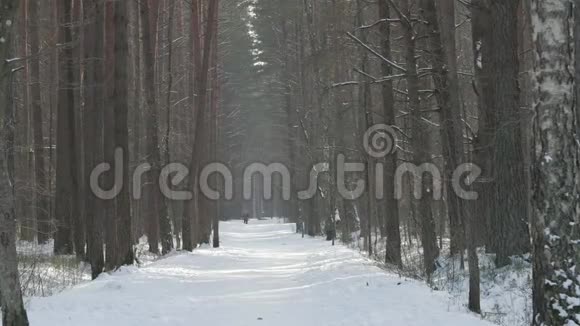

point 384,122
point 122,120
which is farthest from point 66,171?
point 384,122

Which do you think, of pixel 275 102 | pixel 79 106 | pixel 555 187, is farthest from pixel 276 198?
pixel 555 187

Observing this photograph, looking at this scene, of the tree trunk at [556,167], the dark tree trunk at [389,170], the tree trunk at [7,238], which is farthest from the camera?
the dark tree trunk at [389,170]

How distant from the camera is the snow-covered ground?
26.6 ft

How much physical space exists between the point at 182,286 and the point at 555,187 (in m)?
8.38

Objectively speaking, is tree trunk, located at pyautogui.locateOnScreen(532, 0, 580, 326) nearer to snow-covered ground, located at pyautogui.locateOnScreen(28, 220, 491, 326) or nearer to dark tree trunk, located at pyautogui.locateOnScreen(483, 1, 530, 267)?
snow-covered ground, located at pyautogui.locateOnScreen(28, 220, 491, 326)

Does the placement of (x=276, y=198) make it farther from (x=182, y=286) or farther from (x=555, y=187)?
(x=555, y=187)

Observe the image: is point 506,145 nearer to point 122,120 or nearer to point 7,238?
point 122,120

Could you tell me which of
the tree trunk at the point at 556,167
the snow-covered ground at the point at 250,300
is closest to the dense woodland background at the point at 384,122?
the tree trunk at the point at 556,167

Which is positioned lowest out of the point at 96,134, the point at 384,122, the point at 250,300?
the point at 250,300

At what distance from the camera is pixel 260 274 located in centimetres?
1519

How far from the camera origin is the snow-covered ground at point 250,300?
26.6 ft

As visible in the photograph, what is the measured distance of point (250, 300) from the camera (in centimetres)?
1061

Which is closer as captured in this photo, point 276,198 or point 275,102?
point 275,102

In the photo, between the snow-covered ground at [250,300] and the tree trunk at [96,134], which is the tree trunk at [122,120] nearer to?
the tree trunk at [96,134]
